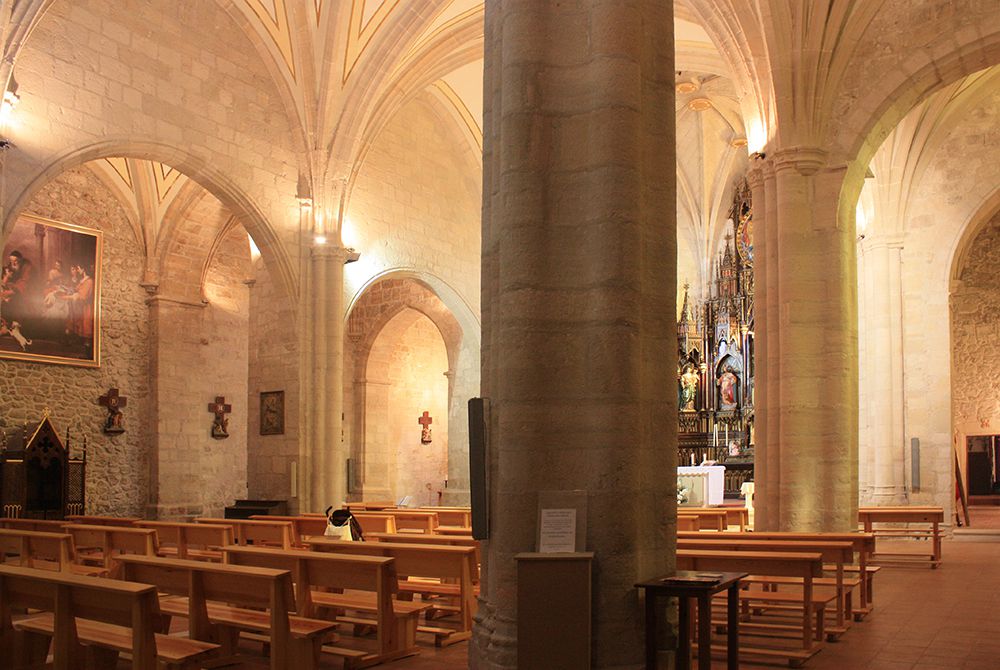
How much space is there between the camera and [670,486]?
5.36 meters

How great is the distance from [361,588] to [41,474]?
12380 millimetres

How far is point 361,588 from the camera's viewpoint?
6.38m

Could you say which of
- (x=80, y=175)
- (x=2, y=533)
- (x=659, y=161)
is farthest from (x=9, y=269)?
(x=659, y=161)

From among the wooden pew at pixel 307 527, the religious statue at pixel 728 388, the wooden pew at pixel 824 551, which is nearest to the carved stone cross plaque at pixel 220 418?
the wooden pew at pixel 307 527

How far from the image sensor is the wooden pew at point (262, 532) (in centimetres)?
1051

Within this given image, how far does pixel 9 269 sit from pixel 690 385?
642 inches

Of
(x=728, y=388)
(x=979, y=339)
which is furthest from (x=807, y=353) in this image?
(x=979, y=339)

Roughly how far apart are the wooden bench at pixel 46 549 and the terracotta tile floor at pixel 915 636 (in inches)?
93.9

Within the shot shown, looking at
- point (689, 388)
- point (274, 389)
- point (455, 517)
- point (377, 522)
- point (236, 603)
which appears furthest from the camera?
point (689, 388)

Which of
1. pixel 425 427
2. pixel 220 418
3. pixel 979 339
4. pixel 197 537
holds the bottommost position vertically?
pixel 197 537

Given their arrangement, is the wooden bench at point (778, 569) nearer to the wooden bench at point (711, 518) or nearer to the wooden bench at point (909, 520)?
the wooden bench at point (711, 518)

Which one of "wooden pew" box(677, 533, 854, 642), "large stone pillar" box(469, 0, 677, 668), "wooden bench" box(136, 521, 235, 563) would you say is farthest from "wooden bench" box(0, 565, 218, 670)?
"wooden pew" box(677, 533, 854, 642)

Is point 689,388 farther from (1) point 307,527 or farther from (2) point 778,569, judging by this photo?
(2) point 778,569

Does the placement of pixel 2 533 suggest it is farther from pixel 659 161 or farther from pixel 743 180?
pixel 743 180
